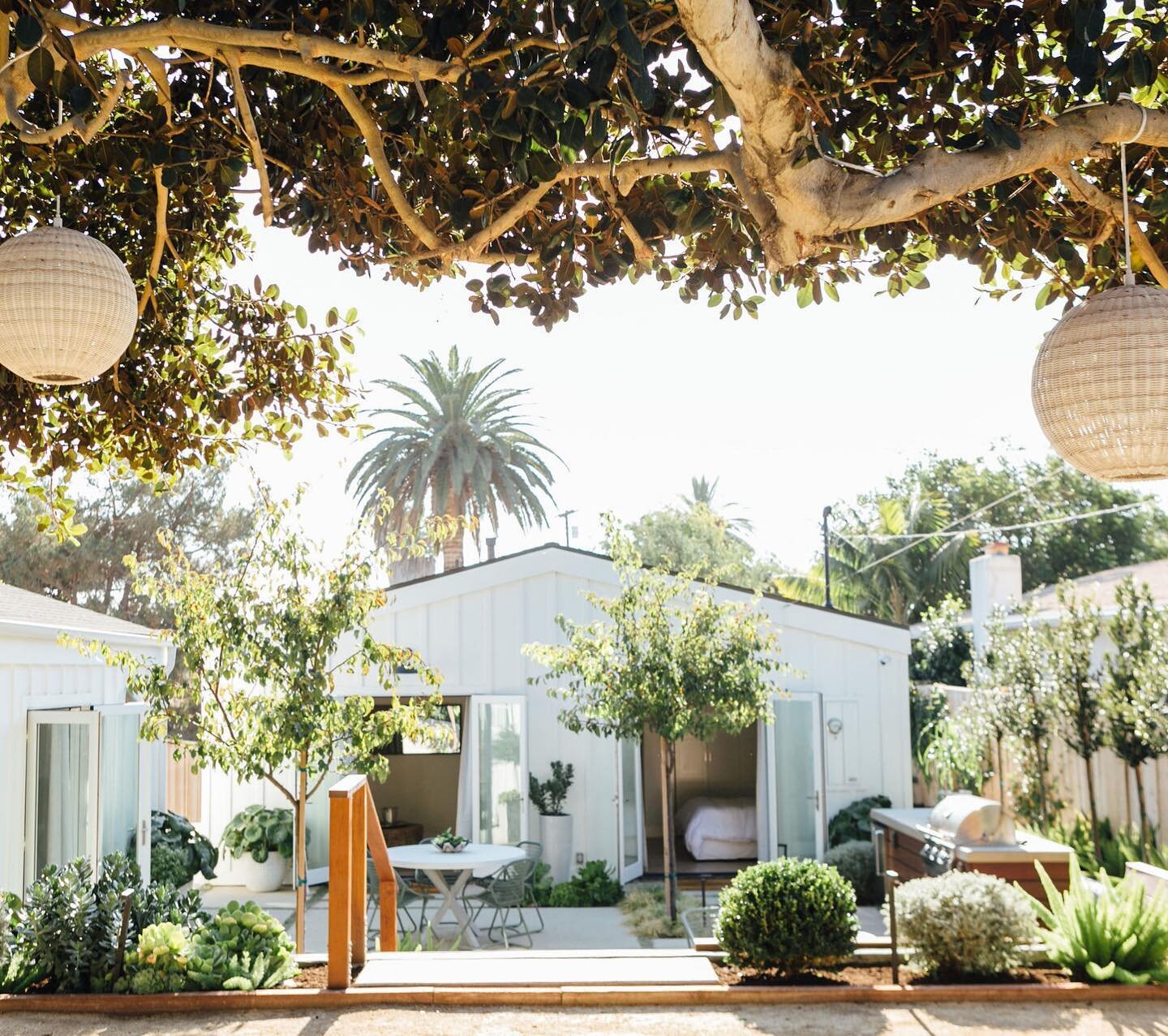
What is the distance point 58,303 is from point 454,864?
24.8ft

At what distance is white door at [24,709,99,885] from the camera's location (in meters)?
8.37

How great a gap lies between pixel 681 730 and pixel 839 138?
707cm

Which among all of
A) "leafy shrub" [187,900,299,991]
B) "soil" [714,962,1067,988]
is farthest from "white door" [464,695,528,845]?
"soil" [714,962,1067,988]

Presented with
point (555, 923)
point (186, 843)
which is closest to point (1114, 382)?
point (555, 923)

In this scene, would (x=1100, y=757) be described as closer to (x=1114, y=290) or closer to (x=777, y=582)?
(x=1114, y=290)

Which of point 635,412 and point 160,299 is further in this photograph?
point 635,412

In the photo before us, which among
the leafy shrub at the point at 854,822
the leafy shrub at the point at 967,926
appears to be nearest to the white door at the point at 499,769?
the leafy shrub at the point at 854,822

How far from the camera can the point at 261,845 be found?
41.2ft

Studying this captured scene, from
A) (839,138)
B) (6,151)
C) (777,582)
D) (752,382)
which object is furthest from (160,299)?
(752,382)

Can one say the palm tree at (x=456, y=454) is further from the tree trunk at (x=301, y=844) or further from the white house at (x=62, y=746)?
the tree trunk at (x=301, y=844)

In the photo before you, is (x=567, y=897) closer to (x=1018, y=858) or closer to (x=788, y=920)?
(x=1018, y=858)

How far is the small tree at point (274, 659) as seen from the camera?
276 inches

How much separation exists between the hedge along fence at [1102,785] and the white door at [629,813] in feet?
11.4

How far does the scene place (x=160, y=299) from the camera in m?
4.58
